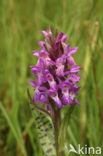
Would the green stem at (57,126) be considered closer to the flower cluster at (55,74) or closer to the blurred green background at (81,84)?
the flower cluster at (55,74)

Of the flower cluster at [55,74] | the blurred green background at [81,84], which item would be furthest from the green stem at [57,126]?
the blurred green background at [81,84]

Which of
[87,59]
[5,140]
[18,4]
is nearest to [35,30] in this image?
[18,4]

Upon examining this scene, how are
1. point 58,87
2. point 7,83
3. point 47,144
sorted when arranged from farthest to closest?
1. point 7,83
2. point 47,144
3. point 58,87

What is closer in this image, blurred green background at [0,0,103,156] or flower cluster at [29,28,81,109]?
flower cluster at [29,28,81,109]

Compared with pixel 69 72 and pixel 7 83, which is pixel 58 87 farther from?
pixel 7 83

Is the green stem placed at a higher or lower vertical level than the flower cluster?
lower

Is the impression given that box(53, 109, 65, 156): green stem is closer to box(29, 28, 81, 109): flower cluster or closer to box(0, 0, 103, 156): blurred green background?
box(29, 28, 81, 109): flower cluster

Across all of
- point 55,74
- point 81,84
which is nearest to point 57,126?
point 55,74

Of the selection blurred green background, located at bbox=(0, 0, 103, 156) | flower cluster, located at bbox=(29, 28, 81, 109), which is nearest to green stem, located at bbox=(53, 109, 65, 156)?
flower cluster, located at bbox=(29, 28, 81, 109)
